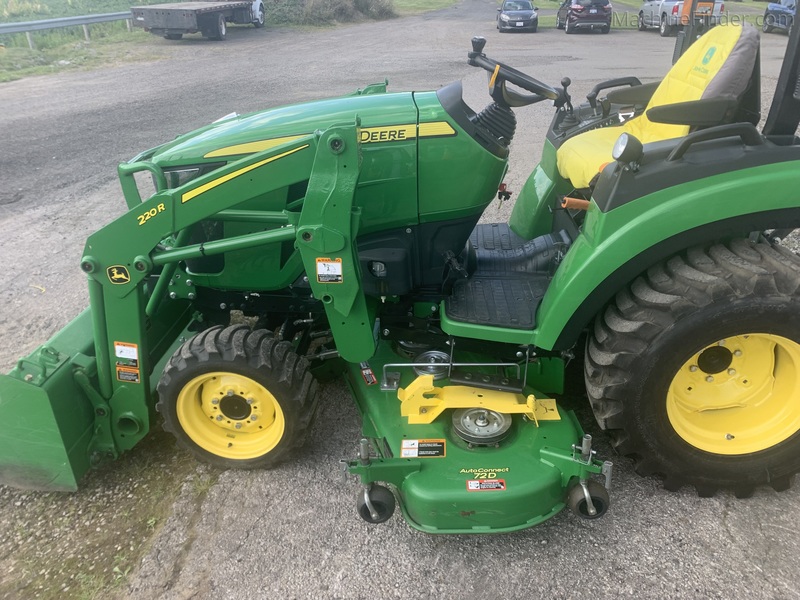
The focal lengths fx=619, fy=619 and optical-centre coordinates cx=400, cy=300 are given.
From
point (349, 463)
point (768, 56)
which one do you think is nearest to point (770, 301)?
point (349, 463)

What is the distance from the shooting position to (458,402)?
238cm

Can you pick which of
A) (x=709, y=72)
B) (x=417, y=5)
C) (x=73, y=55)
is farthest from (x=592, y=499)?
(x=417, y=5)

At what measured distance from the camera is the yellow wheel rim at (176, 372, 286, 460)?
8.10 ft

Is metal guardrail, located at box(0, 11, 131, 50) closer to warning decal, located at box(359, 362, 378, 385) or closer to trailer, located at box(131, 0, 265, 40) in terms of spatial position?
trailer, located at box(131, 0, 265, 40)

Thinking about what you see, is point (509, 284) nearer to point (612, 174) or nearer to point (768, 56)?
point (612, 174)

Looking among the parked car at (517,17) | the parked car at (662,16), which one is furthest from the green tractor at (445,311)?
the parked car at (517,17)

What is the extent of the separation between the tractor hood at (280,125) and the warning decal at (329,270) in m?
0.59

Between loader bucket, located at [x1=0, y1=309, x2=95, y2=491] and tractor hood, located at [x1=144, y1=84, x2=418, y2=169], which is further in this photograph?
tractor hood, located at [x1=144, y1=84, x2=418, y2=169]

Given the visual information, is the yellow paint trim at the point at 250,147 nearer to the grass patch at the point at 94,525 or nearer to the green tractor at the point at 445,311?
the green tractor at the point at 445,311

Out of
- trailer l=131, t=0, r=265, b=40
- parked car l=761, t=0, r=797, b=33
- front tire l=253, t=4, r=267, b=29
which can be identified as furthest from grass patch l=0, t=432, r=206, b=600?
front tire l=253, t=4, r=267, b=29

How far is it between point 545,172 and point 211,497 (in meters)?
2.35

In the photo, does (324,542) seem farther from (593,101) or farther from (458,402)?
(593,101)

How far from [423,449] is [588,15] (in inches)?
750

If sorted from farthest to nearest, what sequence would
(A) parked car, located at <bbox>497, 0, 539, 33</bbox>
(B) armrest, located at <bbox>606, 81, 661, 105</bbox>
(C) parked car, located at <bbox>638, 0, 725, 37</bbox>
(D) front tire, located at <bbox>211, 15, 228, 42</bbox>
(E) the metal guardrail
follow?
(A) parked car, located at <bbox>497, 0, 539, 33</bbox>
(C) parked car, located at <bbox>638, 0, 725, 37</bbox>
(D) front tire, located at <bbox>211, 15, 228, 42</bbox>
(E) the metal guardrail
(B) armrest, located at <bbox>606, 81, 661, 105</bbox>
